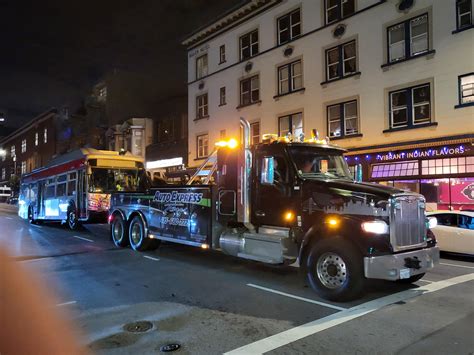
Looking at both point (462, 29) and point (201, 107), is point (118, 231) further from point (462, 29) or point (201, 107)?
point (201, 107)

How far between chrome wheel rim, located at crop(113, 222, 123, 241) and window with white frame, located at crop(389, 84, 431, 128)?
13365 millimetres

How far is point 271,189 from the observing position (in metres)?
8.17

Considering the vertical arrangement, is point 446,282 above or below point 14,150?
below

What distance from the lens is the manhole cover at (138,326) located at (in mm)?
5441

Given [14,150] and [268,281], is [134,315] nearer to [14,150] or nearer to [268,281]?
[268,281]

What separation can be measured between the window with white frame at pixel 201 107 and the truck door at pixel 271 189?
73.7ft

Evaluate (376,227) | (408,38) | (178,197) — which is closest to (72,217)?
(178,197)

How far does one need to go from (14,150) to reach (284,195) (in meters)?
81.2

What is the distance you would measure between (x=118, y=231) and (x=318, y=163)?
729cm

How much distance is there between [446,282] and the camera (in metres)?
8.23

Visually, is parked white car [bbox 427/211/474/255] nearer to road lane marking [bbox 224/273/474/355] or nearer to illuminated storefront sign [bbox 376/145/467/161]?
road lane marking [bbox 224/273/474/355]

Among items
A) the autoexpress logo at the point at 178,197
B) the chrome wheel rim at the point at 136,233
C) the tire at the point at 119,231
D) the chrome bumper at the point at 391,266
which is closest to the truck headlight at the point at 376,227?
the chrome bumper at the point at 391,266

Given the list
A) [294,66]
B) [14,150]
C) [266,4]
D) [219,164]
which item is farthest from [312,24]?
[14,150]

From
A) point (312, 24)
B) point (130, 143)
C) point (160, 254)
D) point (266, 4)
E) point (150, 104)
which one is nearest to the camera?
point (160, 254)
